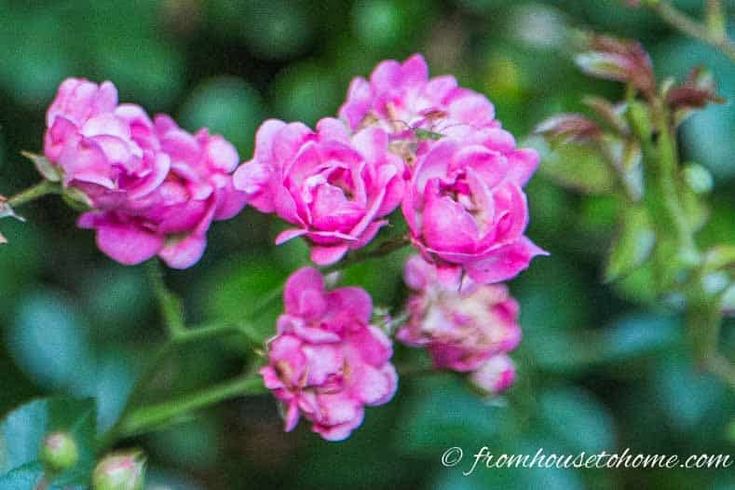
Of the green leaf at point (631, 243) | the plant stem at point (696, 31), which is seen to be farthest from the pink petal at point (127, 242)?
the plant stem at point (696, 31)

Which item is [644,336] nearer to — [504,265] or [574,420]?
[574,420]

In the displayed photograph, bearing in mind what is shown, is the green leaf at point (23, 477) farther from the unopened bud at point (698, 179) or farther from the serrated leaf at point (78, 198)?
the unopened bud at point (698, 179)

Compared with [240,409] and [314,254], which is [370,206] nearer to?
[314,254]

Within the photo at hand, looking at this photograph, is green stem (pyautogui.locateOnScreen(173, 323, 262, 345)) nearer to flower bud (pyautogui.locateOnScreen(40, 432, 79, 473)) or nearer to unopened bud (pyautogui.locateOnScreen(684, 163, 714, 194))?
flower bud (pyautogui.locateOnScreen(40, 432, 79, 473))

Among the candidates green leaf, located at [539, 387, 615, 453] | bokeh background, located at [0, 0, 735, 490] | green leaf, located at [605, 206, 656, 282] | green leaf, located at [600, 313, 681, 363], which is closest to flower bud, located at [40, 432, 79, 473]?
bokeh background, located at [0, 0, 735, 490]

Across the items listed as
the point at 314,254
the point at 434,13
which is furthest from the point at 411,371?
the point at 434,13

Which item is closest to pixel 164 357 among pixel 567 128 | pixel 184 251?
pixel 184 251

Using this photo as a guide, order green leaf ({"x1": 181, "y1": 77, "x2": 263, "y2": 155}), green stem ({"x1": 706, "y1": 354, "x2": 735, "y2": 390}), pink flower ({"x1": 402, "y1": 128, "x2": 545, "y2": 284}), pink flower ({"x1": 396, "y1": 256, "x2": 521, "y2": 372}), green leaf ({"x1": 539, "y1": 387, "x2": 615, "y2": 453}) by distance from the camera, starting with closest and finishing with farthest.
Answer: pink flower ({"x1": 402, "y1": 128, "x2": 545, "y2": 284}), pink flower ({"x1": 396, "y1": 256, "x2": 521, "y2": 372}), green stem ({"x1": 706, "y1": 354, "x2": 735, "y2": 390}), green leaf ({"x1": 539, "y1": 387, "x2": 615, "y2": 453}), green leaf ({"x1": 181, "y1": 77, "x2": 263, "y2": 155})
